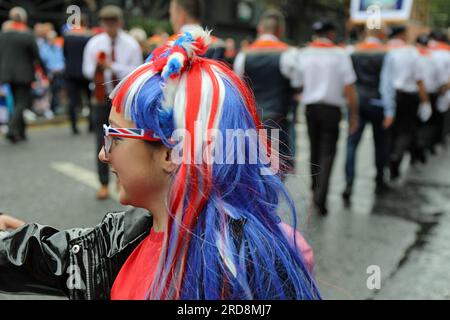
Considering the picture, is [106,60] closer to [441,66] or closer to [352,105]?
[352,105]

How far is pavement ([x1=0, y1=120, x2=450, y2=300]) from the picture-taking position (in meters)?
3.43

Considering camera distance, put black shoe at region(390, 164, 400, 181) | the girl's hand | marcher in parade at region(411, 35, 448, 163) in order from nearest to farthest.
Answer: the girl's hand → black shoe at region(390, 164, 400, 181) → marcher in parade at region(411, 35, 448, 163)

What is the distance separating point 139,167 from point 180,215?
6.2 inches

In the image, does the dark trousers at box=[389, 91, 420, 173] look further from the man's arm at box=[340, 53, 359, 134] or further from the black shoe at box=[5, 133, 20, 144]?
the black shoe at box=[5, 133, 20, 144]

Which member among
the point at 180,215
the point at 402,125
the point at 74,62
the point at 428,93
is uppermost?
the point at 180,215

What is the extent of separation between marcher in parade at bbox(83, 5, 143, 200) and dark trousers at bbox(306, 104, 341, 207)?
1.76m

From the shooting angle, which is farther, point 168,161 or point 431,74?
point 431,74

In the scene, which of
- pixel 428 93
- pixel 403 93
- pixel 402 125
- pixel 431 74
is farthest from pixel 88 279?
pixel 428 93

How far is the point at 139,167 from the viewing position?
1229 millimetres

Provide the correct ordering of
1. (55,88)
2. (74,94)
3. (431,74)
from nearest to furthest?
(431,74) < (74,94) < (55,88)

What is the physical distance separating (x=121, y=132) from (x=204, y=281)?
392 millimetres

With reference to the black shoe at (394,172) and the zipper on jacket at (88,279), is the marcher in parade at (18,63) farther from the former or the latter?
the zipper on jacket at (88,279)

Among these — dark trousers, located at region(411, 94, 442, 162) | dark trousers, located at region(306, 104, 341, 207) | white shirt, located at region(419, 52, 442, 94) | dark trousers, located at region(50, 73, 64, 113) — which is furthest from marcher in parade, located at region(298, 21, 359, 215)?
dark trousers, located at region(50, 73, 64, 113)

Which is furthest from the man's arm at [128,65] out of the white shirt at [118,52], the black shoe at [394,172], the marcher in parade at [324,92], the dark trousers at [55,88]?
the dark trousers at [55,88]
